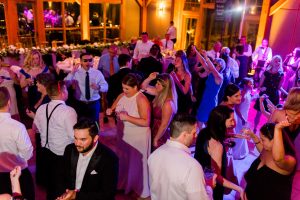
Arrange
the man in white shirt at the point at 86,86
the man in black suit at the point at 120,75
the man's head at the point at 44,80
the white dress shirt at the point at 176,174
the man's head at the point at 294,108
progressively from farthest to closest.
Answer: the man in black suit at the point at 120,75 < the man in white shirt at the point at 86,86 < the man's head at the point at 44,80 < the man's head at the point at 294,108 < the white dress shirt at the point at 176,174

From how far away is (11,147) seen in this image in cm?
256

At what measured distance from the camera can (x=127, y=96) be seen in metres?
3.34

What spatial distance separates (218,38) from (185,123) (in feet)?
38.2

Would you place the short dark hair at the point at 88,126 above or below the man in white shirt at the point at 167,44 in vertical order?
below

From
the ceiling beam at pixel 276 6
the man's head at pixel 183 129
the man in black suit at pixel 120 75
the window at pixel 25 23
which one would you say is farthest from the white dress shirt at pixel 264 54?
the man's head at pixel 183 129

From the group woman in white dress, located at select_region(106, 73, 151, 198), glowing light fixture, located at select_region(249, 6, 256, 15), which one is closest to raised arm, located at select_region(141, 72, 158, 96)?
woman in white dress, located at select_region(106, 73, 151, 198)

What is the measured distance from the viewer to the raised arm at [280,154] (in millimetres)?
2240

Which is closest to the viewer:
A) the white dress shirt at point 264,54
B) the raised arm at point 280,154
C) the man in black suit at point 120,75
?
the raised arm at point 280,154

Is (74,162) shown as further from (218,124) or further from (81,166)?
(218,124)

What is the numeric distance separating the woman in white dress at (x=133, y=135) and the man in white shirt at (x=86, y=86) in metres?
1.05

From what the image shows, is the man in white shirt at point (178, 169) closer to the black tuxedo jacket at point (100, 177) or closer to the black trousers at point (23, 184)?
the black tuxedo jacket at point (100, 177)

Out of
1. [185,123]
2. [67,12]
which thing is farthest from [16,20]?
[185,123]

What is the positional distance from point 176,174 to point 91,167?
2.02 ft

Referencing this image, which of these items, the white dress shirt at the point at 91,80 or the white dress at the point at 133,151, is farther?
the white dress shirt at the point at 91,80
